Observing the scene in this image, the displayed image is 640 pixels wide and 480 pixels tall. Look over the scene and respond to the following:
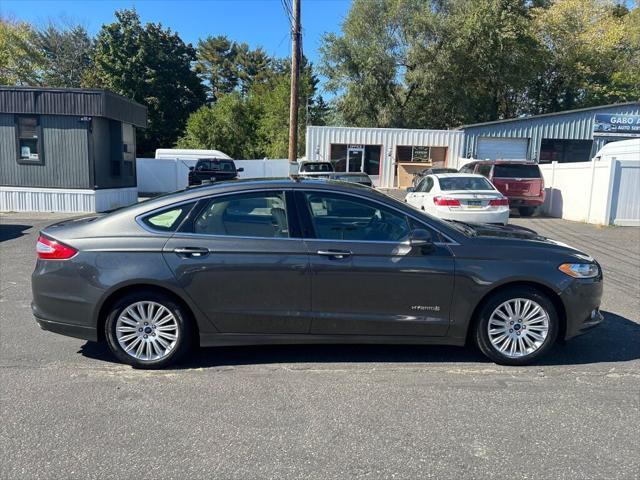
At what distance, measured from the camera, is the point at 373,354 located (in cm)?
449

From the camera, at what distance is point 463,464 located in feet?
9.36

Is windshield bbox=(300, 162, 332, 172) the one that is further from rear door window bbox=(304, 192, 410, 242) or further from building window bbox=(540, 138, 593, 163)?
rear door window bbox=(304, 192, 410, 242)

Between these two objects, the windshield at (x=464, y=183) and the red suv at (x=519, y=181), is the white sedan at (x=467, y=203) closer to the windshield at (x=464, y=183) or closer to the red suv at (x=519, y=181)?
the windshield at (x=464, y=183)

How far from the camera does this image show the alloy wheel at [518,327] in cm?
414

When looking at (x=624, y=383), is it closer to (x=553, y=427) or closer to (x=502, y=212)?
(x=553, y=427)

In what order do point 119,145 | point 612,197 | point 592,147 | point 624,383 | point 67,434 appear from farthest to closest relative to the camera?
point 592,147, point 119,145, point 612,197, point 624,383, point 67,434

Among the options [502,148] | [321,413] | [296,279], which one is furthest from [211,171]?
[321,413]

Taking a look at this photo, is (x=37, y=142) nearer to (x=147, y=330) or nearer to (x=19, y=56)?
(x=147, y=330)

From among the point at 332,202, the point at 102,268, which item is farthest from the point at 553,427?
the point at 102,268

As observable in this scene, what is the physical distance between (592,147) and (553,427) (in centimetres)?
2778

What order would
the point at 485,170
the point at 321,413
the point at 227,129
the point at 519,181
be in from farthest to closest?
the point at 227,129
the point at 485,170
the point at 519,181
the point at 321,413

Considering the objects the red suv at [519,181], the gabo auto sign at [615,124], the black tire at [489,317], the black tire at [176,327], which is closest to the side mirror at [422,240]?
the black tire at [489,317]

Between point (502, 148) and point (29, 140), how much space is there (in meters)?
22.4

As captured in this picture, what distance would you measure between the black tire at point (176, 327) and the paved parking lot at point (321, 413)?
0.10m
